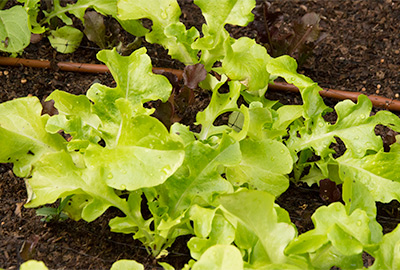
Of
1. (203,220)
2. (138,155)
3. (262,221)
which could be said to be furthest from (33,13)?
(262,221)

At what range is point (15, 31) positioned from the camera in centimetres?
192

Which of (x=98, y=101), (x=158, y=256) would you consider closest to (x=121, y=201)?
(x=158, y=256)

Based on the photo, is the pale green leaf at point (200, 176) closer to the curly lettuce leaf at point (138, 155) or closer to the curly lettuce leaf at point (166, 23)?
the curly lettuce leaf at point (138, 155)

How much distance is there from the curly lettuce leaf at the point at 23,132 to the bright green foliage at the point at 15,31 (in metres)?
0.43

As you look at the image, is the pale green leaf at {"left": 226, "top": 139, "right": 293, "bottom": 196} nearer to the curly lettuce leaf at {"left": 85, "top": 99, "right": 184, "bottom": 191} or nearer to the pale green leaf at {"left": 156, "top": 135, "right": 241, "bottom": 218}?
the pale green leaf at {"left": 156, "top": 135, "right": 241, "bottom": 218}

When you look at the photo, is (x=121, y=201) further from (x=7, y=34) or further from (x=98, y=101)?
(x=7, y=34)

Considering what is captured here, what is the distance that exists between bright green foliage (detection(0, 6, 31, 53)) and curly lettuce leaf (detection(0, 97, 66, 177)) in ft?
1.42

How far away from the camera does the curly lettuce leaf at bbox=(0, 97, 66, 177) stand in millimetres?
1538

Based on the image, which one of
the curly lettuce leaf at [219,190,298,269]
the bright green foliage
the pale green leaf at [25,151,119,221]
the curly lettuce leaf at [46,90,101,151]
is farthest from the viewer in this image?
the bright green foliage

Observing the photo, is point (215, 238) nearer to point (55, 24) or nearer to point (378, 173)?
point (378, 173)

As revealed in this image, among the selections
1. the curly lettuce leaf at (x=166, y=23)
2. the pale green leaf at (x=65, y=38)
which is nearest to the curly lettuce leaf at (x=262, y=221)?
the curly lettuce leaf at (x=166, y=23)

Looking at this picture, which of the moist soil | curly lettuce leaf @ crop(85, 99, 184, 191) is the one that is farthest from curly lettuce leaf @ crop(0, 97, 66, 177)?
curly lettuce leaf @ crop(85, 99, 184, 191)

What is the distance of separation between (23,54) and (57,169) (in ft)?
3.12

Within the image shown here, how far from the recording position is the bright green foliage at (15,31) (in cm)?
191
